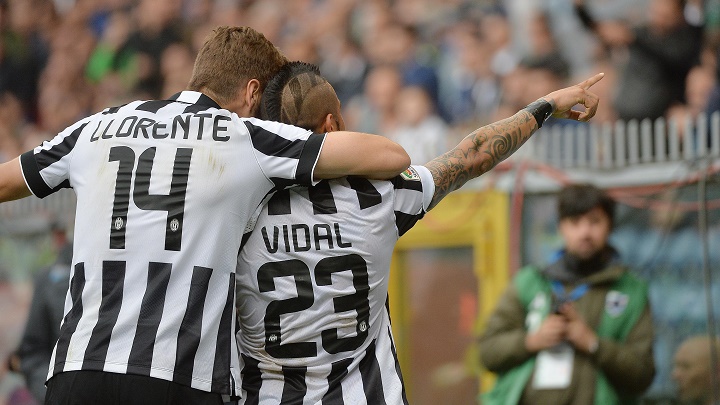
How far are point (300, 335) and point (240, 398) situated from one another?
1.00ft

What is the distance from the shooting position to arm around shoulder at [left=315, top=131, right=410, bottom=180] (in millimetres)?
3512

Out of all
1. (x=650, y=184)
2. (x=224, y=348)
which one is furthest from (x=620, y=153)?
(x=224, y=348)

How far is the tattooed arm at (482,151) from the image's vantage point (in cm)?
393

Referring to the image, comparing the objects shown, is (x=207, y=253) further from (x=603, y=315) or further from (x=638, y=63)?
(x=638, y=63)

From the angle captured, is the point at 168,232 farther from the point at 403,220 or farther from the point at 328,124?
the point at 403,220

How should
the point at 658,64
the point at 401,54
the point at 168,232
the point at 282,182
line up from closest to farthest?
the point at 168,232
the point at 282,182
the point at 658,64
the point at 401,54

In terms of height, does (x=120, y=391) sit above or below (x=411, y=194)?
below

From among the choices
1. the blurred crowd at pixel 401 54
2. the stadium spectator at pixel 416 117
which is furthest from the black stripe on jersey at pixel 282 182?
the stadium spectator at pixel 416 117

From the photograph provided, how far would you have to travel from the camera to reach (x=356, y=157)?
11.6ft

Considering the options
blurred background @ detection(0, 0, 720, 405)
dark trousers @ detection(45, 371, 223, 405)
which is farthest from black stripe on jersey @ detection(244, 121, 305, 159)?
blurred background @ detection(0, 0, 720, 405)

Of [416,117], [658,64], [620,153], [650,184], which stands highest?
[658,64]

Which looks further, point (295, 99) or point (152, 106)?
point (295, 99)

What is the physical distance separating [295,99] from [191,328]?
905 millimetres

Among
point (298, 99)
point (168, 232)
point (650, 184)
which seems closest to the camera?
point (168, 232)
